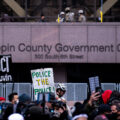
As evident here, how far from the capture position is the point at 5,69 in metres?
15.6

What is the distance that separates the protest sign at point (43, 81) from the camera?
1580cm

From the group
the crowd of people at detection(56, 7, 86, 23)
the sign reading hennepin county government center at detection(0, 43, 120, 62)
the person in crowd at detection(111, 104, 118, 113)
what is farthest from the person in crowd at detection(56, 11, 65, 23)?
the person in crowd at detection(111, 104, 118, 113)

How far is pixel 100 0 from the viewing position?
1101 inches

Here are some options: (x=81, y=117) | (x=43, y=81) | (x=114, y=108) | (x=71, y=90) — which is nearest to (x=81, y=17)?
(x=71, y=90)

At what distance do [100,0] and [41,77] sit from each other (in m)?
12.5

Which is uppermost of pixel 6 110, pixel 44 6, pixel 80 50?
pixel 44 6

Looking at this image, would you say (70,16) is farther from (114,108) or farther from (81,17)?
(114,108)

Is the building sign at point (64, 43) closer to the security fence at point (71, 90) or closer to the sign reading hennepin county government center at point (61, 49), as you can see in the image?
the sign reading hennepin county government center at point (61, 49)

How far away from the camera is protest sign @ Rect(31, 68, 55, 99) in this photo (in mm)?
15805

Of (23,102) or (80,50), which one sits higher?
(80,50)

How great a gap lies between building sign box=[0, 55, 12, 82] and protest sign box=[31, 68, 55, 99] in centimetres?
85

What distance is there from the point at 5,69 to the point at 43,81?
1.18 metres

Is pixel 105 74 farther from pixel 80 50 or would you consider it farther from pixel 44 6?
pixel 44 6

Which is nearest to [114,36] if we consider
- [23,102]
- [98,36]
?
[98,36]
